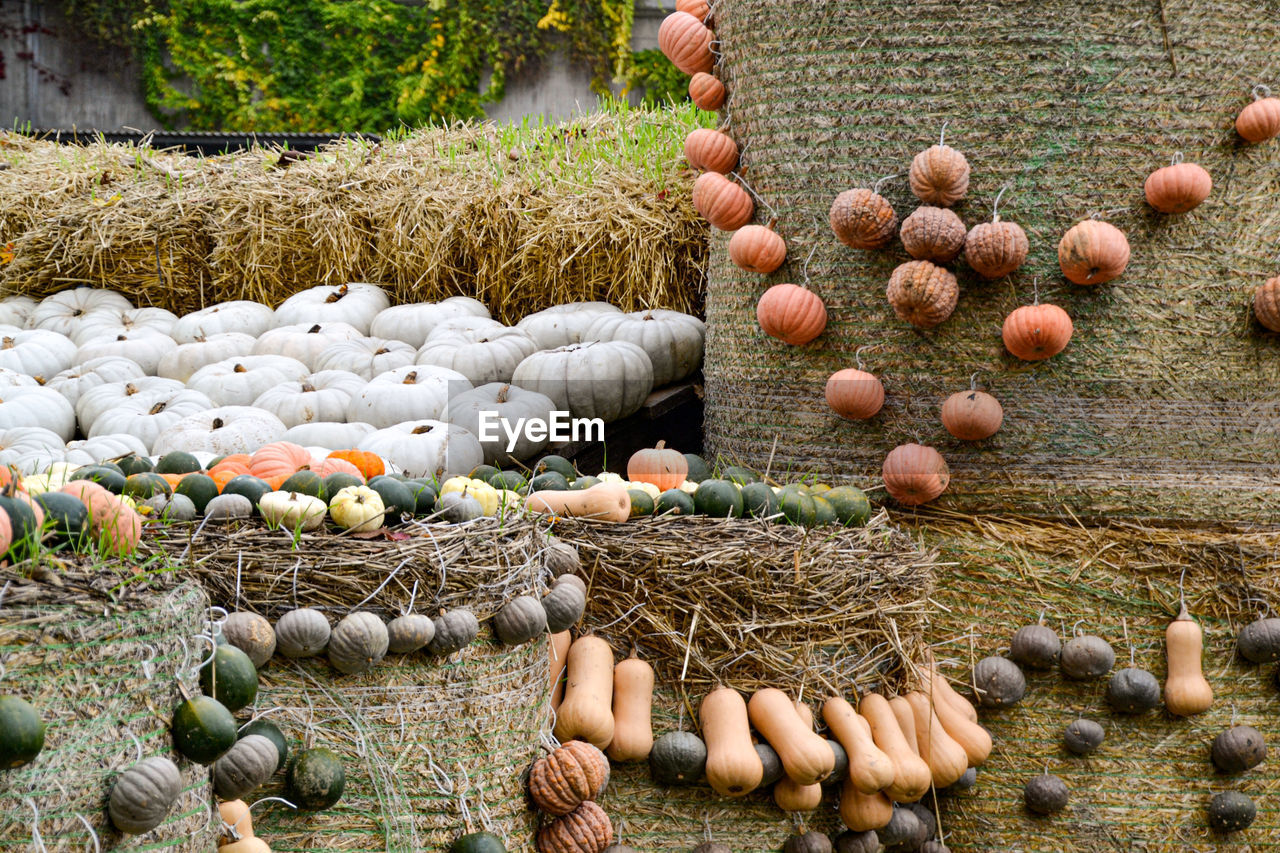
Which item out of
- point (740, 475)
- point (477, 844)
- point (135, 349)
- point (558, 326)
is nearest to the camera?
point (477, 844)

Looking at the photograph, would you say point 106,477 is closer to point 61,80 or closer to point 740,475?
point 740,475

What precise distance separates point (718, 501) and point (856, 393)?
587mm

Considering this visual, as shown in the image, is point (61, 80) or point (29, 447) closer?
point (29, 447)

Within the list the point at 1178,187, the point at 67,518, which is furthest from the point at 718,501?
the point at 67,518

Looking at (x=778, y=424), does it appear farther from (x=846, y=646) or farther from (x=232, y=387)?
(x=232, y=387)

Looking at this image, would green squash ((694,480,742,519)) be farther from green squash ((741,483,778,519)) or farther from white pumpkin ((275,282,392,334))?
white pumpkin ((275,282,392,334))

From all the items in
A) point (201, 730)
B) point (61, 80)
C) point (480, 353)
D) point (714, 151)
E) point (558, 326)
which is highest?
point (61, 80)

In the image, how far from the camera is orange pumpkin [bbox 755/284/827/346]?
319 centimetres

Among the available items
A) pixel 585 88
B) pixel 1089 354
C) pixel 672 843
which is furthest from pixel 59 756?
pixel 585 88

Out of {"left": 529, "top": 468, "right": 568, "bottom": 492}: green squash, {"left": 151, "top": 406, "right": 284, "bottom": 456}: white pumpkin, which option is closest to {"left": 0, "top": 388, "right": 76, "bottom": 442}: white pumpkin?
{"left": 151, "top": 406, "right": 284, "bottom": 456}: white pumpkin

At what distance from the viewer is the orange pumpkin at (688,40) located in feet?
11.6

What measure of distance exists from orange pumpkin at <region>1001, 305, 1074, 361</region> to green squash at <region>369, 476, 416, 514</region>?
1.63m

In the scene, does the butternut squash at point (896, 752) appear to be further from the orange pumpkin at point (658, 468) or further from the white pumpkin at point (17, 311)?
the white pumpkin at point (17, 311)

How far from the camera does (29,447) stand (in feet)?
11.7
